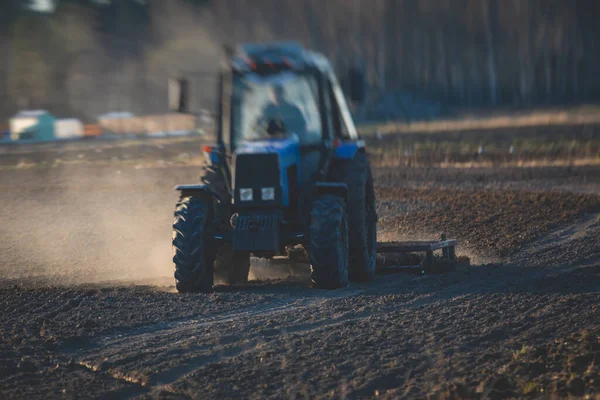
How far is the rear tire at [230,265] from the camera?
39.7 ft

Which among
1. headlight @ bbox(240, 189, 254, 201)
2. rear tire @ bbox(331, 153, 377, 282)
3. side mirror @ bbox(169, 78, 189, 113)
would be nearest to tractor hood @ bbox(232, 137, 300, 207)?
headlight @ bbox(240, 189, 254, 201)

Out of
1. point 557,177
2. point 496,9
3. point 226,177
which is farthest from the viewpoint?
point 496,9

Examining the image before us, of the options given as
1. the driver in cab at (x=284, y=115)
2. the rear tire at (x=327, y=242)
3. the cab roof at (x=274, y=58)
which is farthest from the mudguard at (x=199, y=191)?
the cab roof at (x=274, y=58)

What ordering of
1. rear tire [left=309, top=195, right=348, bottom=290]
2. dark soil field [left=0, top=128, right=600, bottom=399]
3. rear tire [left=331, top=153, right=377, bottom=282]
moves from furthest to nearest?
rear tire [left=331, top=153, right=377, bottom=282]
rear tire [left=309, top=195, right=348, bottom=290]
dark soil field [left=0, top=128, right=600, bottom=399]

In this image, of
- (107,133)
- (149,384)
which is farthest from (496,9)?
(149,384)

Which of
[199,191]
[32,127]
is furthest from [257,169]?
[32,127]

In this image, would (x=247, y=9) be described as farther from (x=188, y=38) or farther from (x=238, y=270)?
(x=238, y=270)

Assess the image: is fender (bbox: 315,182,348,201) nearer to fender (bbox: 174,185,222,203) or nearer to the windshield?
the windshield

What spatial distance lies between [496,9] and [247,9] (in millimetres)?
40535

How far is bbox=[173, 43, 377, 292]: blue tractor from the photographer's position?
1069cm

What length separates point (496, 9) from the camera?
72.7m

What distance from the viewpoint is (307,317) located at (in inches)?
365

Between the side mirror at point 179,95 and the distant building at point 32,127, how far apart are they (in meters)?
49.3

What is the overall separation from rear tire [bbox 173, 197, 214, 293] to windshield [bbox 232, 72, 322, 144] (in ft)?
3.82
